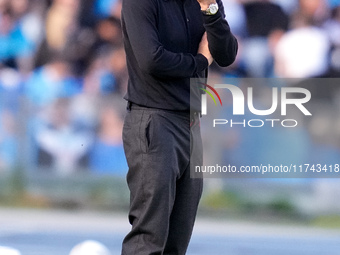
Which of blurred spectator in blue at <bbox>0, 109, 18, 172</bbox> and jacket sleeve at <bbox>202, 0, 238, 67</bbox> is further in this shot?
blurred spectator in blue at <bbox>0, 109, 18, 172</bbox>

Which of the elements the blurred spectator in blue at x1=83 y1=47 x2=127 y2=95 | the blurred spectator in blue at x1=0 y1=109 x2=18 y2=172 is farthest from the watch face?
the blurred spectator in blue at x1=0 y1=109 x2=18 y2=172

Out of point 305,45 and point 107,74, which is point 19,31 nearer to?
point 107,74

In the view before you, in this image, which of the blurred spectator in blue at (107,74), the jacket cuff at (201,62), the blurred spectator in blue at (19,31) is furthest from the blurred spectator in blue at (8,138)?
the jacket cuff at (201,62)

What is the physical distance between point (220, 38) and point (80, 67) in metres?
4.85

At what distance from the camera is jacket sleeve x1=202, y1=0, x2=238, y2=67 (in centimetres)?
353

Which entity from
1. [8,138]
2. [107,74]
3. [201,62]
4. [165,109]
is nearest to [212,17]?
[201,62]

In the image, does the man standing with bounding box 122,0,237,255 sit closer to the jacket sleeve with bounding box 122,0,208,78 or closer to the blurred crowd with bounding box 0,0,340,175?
the jacket sleeve with bounding box 122,0,208,78

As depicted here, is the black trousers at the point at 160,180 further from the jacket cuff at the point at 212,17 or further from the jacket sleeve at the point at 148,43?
the jacket cuff at the point at 212,17

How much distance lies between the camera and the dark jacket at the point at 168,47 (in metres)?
3.55

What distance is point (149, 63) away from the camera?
140 inches

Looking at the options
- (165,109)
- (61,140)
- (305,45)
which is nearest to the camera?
(165,109)

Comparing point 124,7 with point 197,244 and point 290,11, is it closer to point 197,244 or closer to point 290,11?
point 197,244

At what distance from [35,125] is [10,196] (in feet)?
2.71

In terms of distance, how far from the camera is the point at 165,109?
3.64m
